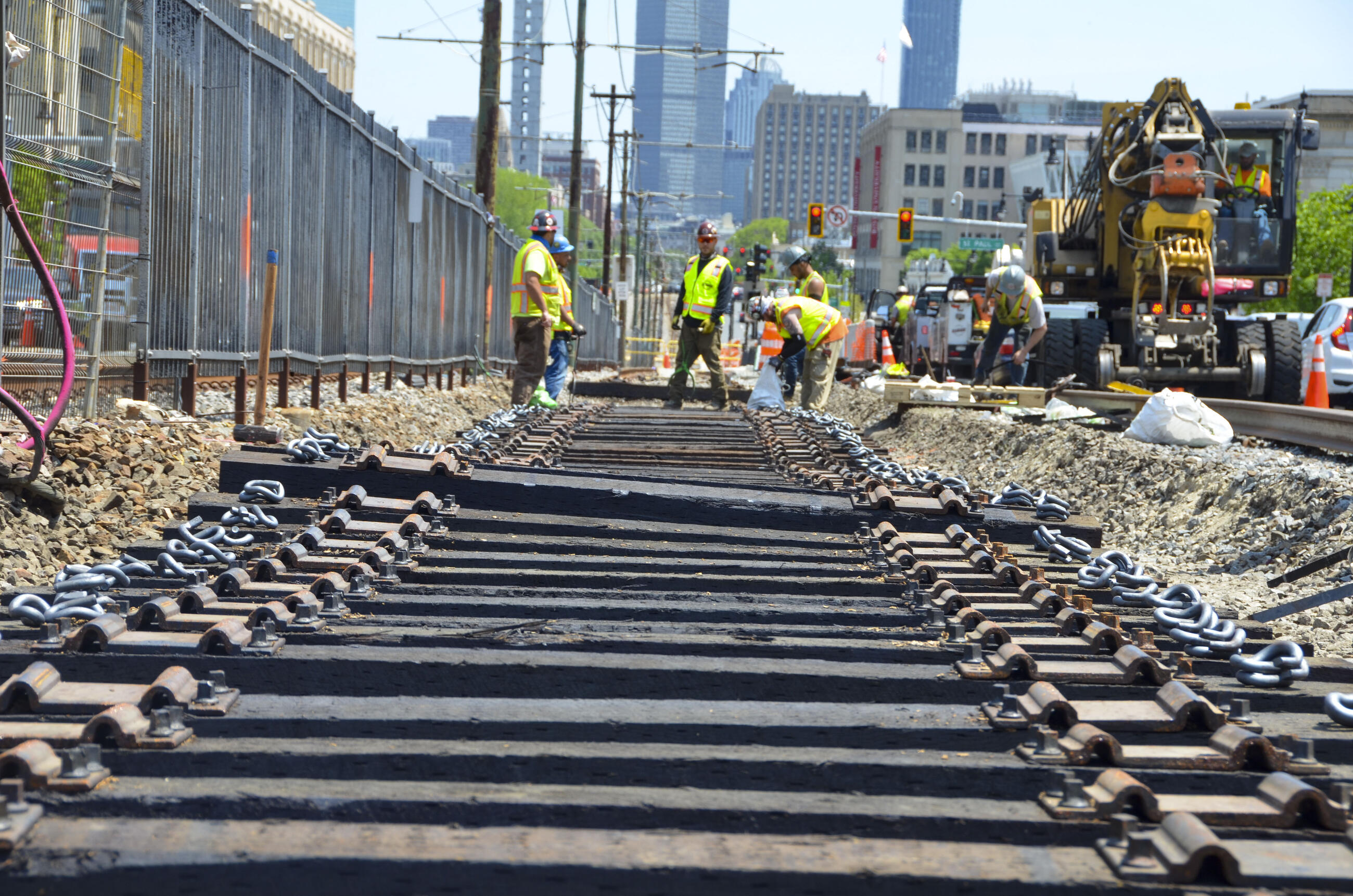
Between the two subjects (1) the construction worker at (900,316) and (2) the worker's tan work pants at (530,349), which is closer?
(2) the worker's tan work pants at (530,349)

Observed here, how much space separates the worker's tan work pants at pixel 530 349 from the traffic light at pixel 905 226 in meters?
26.3

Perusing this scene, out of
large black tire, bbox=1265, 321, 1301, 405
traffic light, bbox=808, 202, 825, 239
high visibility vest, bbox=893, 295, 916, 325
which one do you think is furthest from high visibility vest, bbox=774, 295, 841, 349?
traffic light, bbox=808, 202, 825, 239

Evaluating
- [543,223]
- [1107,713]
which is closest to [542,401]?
[543,223]

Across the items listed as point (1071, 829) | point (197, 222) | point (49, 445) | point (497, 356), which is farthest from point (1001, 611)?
point (497, 356)

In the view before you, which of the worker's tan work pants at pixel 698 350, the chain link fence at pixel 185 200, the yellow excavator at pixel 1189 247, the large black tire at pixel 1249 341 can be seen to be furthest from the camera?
the large black tire at pixel 1249 341

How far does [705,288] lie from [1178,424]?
16.8 feet

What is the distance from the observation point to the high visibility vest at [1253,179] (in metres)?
17.9

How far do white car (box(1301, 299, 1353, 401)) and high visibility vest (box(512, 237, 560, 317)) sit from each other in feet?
31.5

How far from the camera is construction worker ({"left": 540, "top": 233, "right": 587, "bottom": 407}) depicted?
13852 mm

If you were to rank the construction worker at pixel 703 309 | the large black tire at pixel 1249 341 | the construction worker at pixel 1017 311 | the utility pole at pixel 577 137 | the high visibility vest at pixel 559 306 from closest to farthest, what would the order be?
the high visibility vest at pixel 559 306, the construction worker at pixel 703 309, the construction worker at pixel 1017 311, the large black tire at pixel 1249 341, the utility pole at pixel 577 137

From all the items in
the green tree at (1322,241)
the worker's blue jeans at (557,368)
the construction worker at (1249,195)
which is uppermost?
the green tree at (1322,241)

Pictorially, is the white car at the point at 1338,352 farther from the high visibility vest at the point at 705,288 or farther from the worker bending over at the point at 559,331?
the worker bending over at the point at 559,331

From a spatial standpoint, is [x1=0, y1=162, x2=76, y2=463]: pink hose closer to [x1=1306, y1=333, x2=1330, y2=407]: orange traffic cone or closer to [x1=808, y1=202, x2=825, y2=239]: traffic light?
[x1=1306, y1=333, x2=1330, y2=407]: orange traffic cone

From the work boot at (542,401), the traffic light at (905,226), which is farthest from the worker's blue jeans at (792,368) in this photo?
the traffic light at (905,226)
